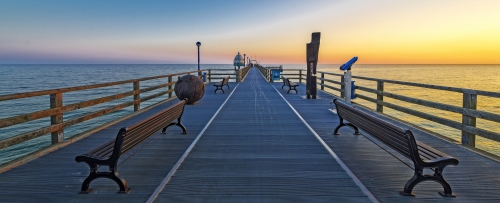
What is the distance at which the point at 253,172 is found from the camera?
434cm

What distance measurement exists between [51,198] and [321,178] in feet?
9.76

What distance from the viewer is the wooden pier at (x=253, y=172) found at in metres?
3.58

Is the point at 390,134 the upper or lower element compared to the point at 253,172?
upper

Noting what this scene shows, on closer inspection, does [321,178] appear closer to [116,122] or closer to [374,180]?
[374,180]

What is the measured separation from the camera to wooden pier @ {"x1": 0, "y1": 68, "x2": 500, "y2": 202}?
3.58 metres

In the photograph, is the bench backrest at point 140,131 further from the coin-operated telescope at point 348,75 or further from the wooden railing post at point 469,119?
the coin-operated telescope at point 348,75

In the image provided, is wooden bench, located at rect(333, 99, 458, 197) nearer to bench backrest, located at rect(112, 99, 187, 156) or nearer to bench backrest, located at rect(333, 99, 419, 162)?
bench backrest, located at rect(333, 99, 419, 162)

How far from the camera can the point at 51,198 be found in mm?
3531

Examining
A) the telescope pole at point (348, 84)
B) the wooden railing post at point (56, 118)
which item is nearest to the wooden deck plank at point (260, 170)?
the wooden railing post at point (56, 118)

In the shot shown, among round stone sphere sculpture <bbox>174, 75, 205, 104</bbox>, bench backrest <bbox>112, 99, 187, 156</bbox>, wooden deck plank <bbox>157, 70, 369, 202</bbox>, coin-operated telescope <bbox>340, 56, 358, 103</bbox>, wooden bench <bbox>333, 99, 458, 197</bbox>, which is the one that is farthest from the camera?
round stone sphere sculpture <bbox>174, 75, 205, 104</bbox>

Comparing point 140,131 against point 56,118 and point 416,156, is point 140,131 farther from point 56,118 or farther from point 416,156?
point 416,156

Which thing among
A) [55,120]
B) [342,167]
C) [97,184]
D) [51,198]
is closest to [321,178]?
[342,167]

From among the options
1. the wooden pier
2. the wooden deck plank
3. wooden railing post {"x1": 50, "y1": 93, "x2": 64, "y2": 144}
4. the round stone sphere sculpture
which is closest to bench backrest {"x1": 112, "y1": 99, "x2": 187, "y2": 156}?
the wooden pier

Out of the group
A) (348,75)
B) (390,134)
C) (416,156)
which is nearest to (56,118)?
(390,134)
